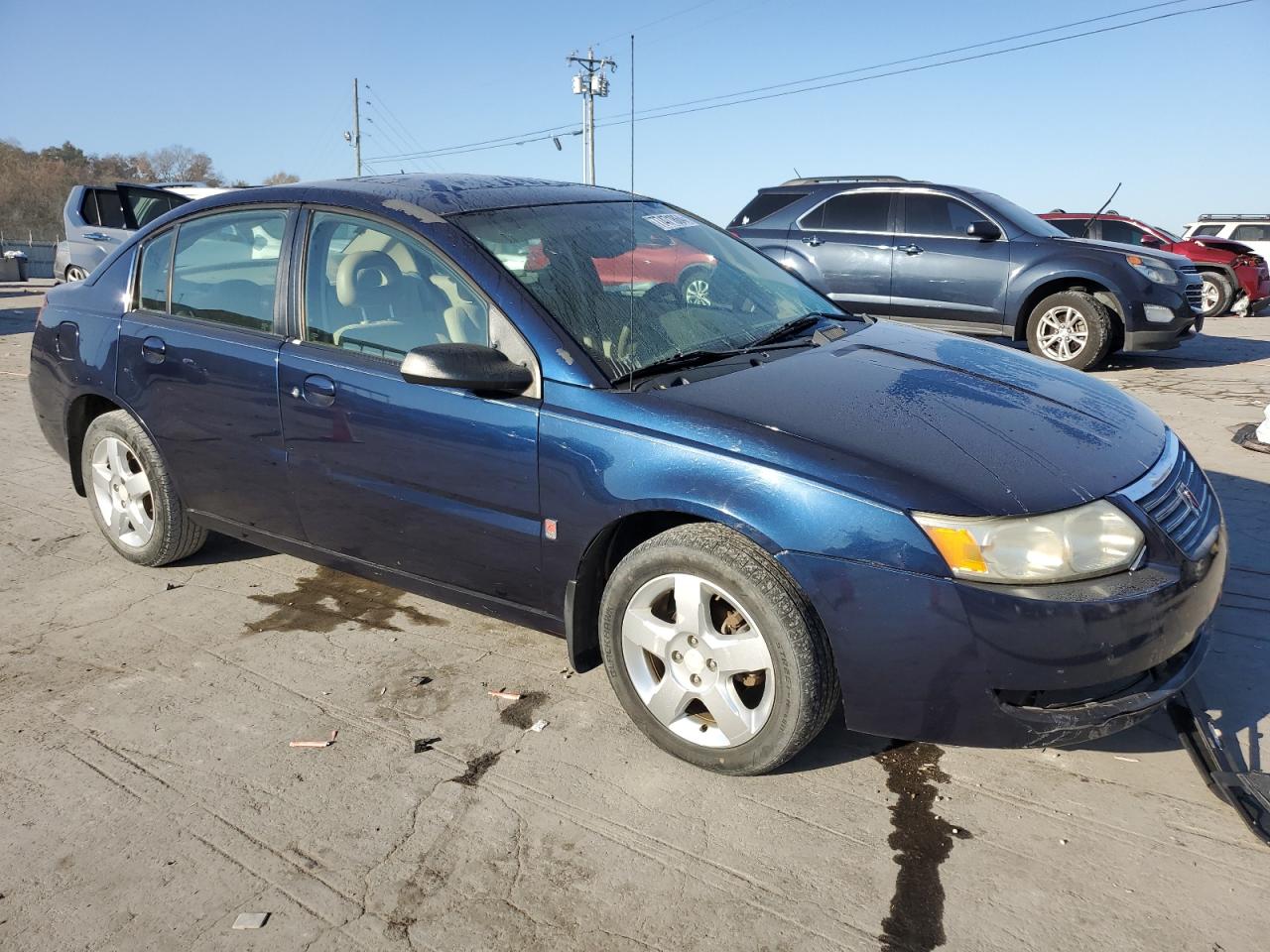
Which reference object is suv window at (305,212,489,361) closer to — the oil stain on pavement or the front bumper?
the front bumper

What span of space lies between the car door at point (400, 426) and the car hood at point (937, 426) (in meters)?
0.62

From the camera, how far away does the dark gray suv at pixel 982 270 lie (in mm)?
9328

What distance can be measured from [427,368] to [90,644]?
1.91 m

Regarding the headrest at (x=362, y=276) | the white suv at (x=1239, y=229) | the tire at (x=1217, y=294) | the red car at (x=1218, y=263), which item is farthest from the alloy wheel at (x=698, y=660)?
the white suv at (x=1239, y=229)

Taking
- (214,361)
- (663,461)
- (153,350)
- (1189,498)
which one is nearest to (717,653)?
(663,461)

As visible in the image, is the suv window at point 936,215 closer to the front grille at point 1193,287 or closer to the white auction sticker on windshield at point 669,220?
the front grille at point 1193,287

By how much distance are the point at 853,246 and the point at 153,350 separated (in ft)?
24.8

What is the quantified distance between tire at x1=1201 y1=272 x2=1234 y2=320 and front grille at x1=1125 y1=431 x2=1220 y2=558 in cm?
1480

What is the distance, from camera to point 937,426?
110 inches

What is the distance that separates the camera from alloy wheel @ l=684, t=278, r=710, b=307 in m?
3.63

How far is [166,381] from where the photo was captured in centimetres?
403

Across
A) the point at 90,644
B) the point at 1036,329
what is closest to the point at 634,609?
the point at 90,644

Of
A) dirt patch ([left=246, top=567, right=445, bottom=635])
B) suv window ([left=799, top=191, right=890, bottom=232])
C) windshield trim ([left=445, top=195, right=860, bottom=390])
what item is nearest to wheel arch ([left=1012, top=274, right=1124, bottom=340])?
suv window ([left=799, top=191, right=890, bottom=232])

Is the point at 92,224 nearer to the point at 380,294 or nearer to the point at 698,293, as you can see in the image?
the point at 380,294
